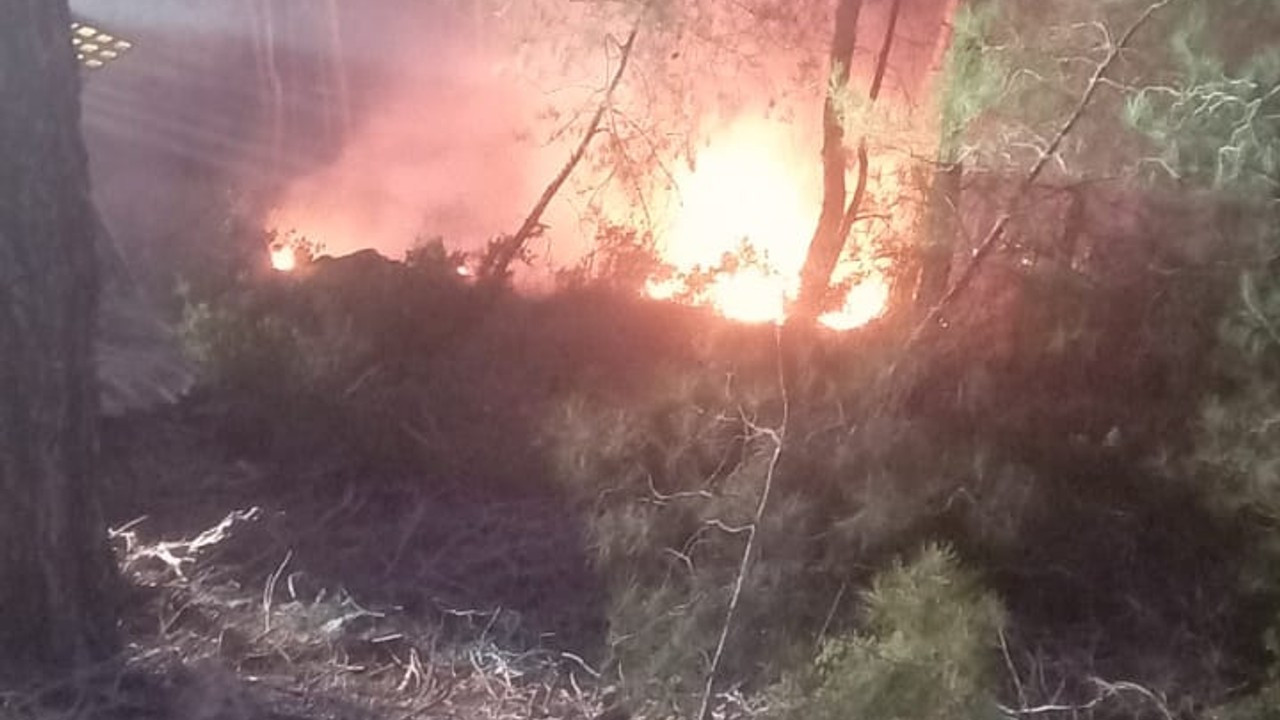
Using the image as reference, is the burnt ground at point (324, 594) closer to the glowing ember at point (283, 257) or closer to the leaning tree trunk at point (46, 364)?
the leaning tree trunk at point (46, 364)

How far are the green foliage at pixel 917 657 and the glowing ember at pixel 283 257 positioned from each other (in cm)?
333


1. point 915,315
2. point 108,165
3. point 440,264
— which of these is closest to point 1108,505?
point 915,315

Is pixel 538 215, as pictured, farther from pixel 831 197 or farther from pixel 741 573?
pixel 741 573

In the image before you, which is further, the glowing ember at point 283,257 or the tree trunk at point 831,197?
the glowing ember at point 283,257

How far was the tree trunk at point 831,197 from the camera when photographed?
4758 mm

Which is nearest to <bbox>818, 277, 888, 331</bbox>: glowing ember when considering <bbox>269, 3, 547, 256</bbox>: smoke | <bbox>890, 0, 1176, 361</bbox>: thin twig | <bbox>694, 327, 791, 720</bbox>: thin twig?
<bbox>890, 0, 1176, 361</bbox>: thin twig

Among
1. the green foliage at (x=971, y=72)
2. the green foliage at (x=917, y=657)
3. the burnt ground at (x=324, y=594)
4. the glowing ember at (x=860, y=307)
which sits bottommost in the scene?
the burnt ground at (x=324, y=594)

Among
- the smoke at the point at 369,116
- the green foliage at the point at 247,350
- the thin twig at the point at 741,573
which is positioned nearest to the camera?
the thin twig at the point at 741,573

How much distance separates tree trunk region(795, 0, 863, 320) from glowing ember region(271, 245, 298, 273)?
213 cm

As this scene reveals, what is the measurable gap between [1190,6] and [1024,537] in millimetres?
1326

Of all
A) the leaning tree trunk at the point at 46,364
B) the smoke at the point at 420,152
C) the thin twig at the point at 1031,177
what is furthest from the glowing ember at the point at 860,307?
the leaning tree trunk at the point at 46,364

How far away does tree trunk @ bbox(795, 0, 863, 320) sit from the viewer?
476 centimetres

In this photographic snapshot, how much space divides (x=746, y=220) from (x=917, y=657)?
2.49 meters

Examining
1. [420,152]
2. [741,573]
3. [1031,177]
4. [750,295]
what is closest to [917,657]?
[741,573]
